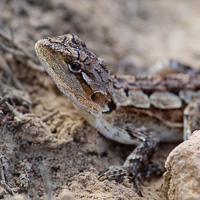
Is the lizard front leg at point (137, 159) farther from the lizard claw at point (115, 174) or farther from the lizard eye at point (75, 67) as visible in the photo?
the lizard eye at point (75, 67)

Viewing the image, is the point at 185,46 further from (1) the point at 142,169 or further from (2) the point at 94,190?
(2) the point at 94,190

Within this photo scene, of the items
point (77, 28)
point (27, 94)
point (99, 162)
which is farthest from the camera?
point (77, 28)

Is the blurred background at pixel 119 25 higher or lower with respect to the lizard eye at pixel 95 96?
higher

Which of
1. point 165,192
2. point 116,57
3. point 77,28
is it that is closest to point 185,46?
point 116,57

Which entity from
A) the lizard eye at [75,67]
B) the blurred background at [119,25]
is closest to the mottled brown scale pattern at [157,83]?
the lizard eye at [75,67]

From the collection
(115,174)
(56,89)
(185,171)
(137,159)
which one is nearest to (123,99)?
(137,159)

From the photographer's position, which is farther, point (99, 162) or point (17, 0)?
point (17, 0)

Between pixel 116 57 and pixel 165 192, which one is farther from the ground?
pixel 116 57
